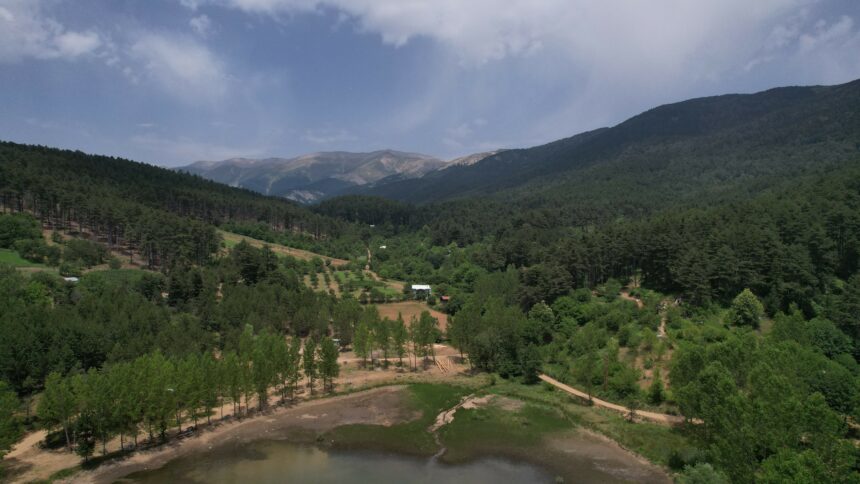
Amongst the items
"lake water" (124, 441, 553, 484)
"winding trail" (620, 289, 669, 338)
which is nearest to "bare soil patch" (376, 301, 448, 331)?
"winding trail" (620, 289, 669, 338)

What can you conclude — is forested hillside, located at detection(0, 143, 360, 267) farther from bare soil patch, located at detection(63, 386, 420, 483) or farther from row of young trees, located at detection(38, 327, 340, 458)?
bare soil patch, located at detection(63, 386, 420, 483)

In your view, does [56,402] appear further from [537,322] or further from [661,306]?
[661,306]

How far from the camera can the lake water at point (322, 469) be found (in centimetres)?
3909

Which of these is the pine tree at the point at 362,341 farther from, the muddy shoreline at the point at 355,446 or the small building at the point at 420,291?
the small building at the point at 420,291

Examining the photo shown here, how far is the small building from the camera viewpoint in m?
113

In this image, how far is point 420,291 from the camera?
114188 mm

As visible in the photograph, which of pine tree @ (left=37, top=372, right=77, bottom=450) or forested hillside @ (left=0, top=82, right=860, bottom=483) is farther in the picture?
pine tree @ (left=37, top=372, right=77, bottom=450)

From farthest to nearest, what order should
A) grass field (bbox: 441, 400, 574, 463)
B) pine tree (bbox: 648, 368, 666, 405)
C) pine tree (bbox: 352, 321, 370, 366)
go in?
pine tree (bbox: 352, 321, 370, 366)
pine tree (bbox: 648, 368, 666, 405)
grass field (bbox: 441, 400, 574, 463)

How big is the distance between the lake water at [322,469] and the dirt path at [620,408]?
50.8ft

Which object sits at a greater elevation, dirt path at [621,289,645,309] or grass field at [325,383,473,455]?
dirt path at [621,289,645,309]

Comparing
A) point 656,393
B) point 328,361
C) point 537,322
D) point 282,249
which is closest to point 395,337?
point 328,361

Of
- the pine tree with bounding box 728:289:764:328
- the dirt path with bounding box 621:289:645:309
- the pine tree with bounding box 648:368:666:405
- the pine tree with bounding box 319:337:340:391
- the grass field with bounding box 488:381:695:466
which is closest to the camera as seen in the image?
the grass field with bounding box 488:381:695:466

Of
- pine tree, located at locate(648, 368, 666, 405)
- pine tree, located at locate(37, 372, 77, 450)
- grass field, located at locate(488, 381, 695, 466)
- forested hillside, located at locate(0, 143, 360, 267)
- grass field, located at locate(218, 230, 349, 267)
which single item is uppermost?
Result: forested hillside, located at locate(0, 143, 360, 267)

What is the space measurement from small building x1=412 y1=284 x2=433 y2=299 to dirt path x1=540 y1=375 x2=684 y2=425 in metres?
52.5
